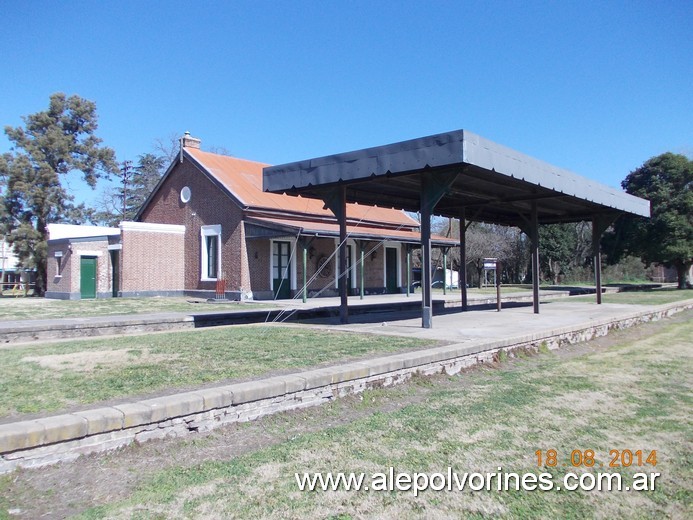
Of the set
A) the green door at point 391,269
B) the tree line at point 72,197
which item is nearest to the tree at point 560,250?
the tree line at point 72,197

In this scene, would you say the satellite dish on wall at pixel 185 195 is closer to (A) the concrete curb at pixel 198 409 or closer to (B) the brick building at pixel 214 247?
(B) the brick building at pixel 214 247

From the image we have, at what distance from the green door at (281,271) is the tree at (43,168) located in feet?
49.8

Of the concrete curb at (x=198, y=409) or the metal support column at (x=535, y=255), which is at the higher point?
the metal support column at (x=535, y=255)

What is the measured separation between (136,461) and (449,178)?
759 centimetres

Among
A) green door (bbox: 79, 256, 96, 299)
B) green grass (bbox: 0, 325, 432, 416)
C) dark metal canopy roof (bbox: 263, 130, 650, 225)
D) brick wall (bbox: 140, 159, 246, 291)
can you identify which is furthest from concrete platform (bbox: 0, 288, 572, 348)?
green door (bbox: 79, 256, 96, 299)

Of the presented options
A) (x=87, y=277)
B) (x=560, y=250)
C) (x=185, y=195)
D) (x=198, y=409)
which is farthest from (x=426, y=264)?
(x=560, y=250)

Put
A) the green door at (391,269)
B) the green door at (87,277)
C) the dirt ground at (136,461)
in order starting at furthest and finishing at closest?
the green door at (391,269)
the green door at (87,277)
the dirt ground at (136,461)

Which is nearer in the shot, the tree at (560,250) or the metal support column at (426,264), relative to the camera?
the metal support column at (426,264)

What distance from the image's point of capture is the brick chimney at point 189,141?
2674cm

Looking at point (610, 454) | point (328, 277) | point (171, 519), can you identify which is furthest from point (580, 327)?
point (328, 277)

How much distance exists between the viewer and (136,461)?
416cm

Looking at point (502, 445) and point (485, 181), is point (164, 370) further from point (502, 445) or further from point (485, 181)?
point (485, 181)

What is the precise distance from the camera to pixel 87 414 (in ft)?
13.9

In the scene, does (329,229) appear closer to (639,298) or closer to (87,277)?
(87,277)
